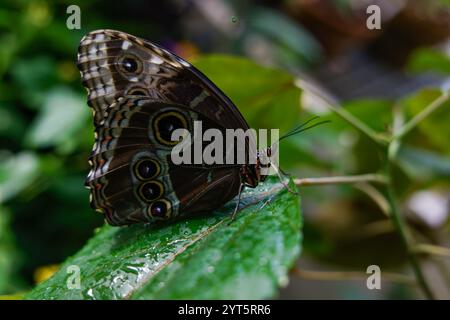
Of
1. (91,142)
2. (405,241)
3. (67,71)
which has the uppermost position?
(67,71)

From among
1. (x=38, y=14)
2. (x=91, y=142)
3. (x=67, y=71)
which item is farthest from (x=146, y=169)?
(x=38, y=14)

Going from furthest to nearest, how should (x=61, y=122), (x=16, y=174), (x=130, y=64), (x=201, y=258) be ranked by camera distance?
1. (x=61, y=122)
2. (x=16, y=174)
3. (x=130, y=64)
4. (x=201, y=258)

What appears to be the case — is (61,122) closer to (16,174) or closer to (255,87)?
(16,174)

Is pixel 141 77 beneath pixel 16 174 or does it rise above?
above

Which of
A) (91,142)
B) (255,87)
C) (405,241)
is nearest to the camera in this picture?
(405,241)

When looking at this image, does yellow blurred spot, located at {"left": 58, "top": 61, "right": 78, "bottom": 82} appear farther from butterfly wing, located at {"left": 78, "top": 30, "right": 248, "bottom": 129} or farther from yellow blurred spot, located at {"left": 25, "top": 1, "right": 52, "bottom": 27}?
butterfly wing, located at {"left": 78, "top": 30, "right": 248, "bottom": 129}

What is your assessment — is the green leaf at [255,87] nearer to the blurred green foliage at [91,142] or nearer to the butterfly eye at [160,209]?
the blurred green foliage at [91,142]

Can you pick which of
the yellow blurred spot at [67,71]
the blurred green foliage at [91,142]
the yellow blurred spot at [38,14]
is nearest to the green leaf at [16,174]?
the blurred green foliage at [91,142]
